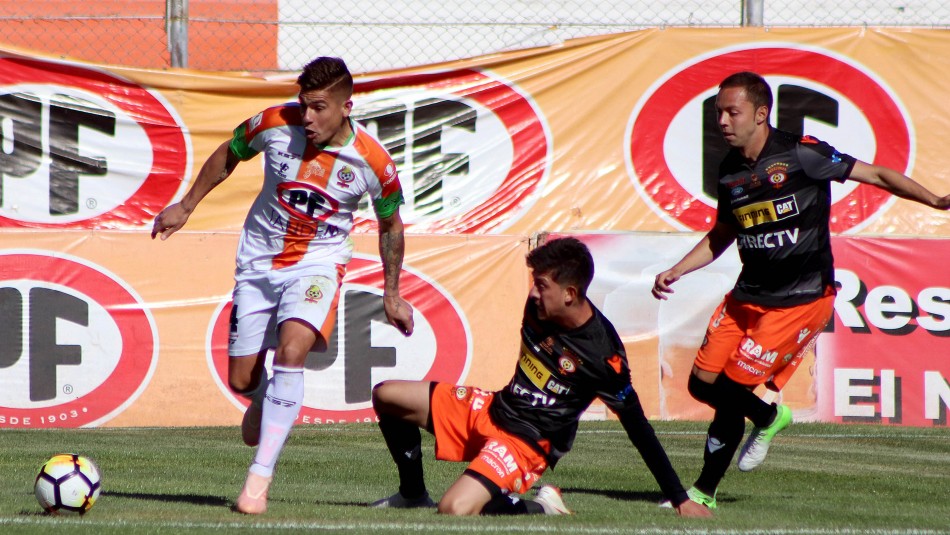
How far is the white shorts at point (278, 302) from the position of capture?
5711 millimetres

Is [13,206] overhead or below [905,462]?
overhead

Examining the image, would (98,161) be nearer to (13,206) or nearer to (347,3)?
(13,206)

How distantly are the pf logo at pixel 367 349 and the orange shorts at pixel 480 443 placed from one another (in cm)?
517

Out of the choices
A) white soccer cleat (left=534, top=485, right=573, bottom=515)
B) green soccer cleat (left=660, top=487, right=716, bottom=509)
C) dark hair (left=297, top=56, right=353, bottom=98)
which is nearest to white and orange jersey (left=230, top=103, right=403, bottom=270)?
dark hair (left=297, top=56, right=353, bottom=98)

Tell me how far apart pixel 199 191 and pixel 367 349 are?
205 inches

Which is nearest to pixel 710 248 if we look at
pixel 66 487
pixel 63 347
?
pixel 66 487

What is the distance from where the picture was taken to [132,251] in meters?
10.9

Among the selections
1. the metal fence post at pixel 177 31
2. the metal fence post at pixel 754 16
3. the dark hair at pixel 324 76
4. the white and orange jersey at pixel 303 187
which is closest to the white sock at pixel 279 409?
the white and orange jersey at pixel 303 187

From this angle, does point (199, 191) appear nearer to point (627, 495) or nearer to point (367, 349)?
point (627, 495)

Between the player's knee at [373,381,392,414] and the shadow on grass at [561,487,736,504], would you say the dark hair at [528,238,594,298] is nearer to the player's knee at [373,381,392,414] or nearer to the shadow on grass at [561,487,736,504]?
the player's knee at [373,381,392,414]

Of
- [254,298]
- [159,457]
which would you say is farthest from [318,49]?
[254,298]

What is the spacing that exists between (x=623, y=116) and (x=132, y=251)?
494cm

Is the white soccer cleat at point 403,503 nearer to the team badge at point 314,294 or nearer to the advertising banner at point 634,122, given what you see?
the team badge at point 314,294

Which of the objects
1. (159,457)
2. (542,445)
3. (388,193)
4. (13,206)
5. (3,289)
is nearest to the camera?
(542,445)
